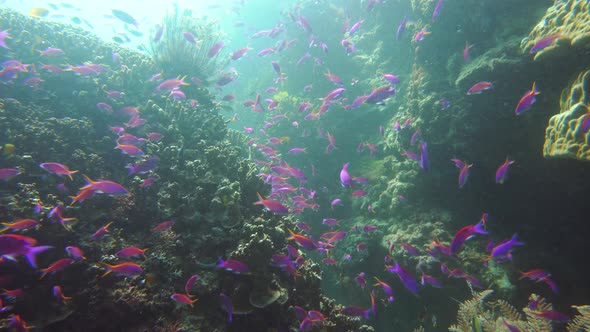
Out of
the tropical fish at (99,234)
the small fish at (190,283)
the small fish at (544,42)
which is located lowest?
the small fish at (190,283)

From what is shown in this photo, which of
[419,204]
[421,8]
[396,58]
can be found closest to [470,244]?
[419,204]

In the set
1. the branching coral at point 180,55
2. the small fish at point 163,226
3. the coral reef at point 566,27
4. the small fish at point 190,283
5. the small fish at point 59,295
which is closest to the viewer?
the small fish at point 59,295

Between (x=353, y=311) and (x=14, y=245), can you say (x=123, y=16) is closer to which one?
(x=14, y=245)

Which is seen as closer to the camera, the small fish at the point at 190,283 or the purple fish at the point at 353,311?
the small fish at the point at 190,283

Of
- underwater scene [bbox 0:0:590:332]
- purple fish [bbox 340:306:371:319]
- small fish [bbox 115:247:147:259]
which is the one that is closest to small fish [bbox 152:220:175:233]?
underwater scene [bbox 0:0:590:332]

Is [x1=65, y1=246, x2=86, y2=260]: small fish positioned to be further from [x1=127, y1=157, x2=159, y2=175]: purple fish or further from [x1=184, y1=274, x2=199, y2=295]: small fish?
[x1=127, y1=157, x2=159, y2=175]: purple fish

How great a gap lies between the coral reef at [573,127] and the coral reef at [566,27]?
55 centimetres

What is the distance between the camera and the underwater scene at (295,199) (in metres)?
3.43

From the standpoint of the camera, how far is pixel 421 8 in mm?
8531

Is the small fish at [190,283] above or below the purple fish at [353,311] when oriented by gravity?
above

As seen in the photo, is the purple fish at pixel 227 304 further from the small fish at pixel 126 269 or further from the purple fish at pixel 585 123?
the purple fish at pixel 585 123

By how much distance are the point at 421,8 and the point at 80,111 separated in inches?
401

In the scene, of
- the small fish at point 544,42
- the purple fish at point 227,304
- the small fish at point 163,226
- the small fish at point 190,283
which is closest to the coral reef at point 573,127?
the small fish at point 544,42

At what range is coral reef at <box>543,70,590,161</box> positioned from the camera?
391 centimetres
